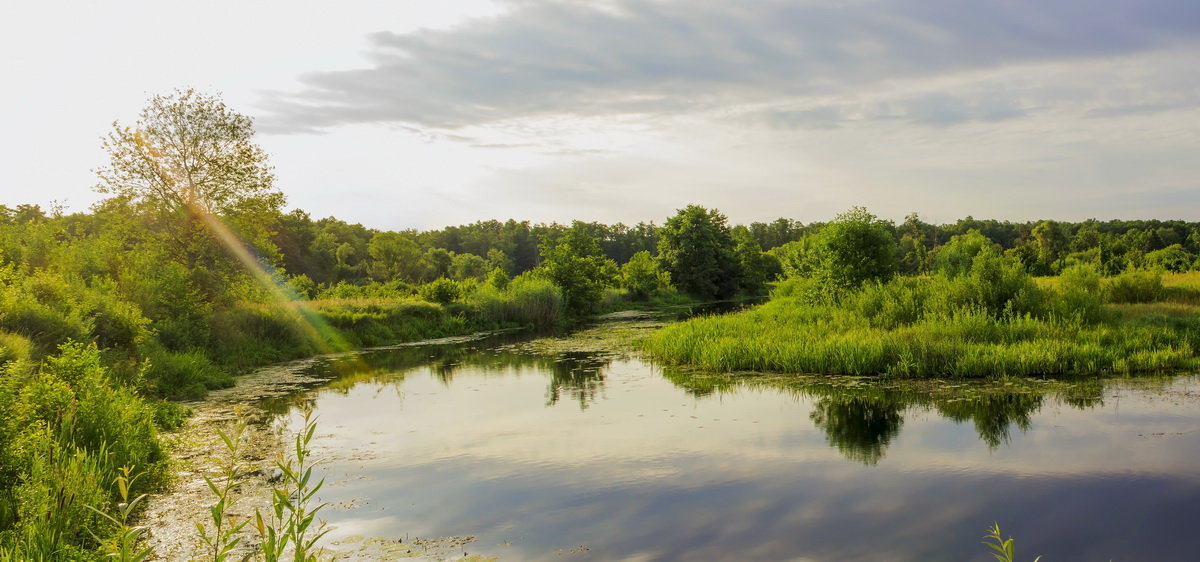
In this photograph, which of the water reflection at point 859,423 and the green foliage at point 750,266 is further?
the green foliage at point 750,266

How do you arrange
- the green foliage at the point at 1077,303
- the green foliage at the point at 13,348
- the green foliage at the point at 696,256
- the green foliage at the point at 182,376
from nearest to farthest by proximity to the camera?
the green foliage at the point at 13,348 → the green foliage at the point at 182,376 → the green foliage at the point at 1077,303 → the green foliage at the point at 696,256

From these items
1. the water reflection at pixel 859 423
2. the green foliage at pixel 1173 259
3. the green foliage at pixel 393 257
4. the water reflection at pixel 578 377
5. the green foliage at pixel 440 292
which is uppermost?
the green foliage at pixel 393 257

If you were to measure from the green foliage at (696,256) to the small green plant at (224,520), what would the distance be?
159 ft

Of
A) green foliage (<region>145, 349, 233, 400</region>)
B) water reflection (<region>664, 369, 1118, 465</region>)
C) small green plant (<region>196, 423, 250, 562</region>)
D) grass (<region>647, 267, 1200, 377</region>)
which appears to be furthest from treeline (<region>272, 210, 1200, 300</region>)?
small green plant (<region>196, 423, 250, 562</region>)

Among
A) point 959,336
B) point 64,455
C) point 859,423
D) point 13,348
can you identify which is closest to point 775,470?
point 859,423

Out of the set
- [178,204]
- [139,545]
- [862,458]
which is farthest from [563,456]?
[178,204]

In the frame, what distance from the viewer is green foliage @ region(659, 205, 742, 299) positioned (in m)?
58.9

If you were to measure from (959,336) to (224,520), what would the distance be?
1598cm

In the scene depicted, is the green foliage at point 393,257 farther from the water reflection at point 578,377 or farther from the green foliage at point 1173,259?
the green foliage at point 1173,259

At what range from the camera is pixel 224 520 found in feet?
24.3

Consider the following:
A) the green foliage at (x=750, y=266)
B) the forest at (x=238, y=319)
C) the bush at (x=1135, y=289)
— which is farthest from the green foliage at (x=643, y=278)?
the bush at (x=1135, y=289)

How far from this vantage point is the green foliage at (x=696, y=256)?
58906mm

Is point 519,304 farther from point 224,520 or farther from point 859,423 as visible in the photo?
point 224,520

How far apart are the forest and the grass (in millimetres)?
61
